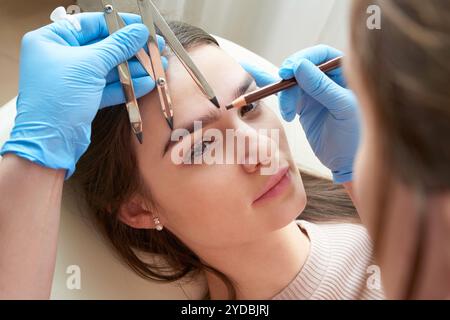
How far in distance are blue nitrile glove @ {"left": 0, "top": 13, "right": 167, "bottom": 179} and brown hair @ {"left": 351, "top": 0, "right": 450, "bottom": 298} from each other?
54 cm

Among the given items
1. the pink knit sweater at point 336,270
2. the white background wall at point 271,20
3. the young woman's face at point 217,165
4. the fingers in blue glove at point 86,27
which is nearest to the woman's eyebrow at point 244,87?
the young woman's face at point 217,165

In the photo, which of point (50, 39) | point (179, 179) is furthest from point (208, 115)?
point (50, 39)

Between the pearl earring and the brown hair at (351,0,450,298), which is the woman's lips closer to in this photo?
the pearl earring

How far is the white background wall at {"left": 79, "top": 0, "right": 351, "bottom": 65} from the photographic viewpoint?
1.70 meters

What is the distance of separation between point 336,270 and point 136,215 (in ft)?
1.58

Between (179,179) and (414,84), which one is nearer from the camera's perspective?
(414,84)

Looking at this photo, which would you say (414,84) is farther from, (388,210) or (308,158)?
(308,158)

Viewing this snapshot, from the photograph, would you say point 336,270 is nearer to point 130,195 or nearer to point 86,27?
point 130,195

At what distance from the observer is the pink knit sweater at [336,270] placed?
1190 mm

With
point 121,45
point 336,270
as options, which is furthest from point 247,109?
point 336,270

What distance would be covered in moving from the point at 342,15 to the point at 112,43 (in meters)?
1.00

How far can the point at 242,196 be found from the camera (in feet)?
3.30

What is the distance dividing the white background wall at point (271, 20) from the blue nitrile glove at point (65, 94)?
2.44ft

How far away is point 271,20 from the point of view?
1771 millimetres
